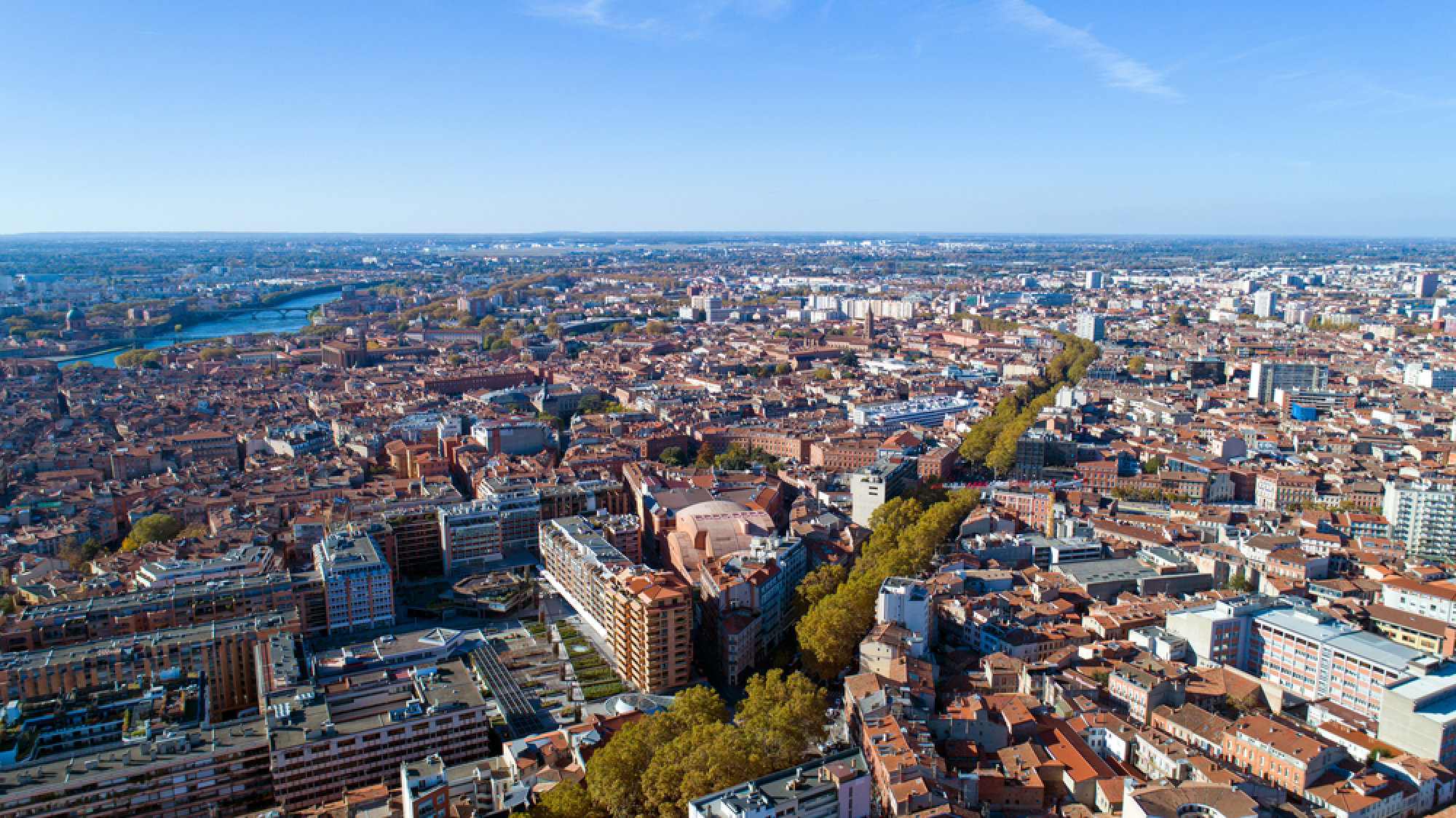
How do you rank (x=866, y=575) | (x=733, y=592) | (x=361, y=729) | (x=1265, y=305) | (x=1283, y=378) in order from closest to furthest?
1. (x=361, y=729)
2. (x=733, y=592)
3. (x=866, y=575)
4. (x=1283, y=378)
5. (x=1265, y=305)

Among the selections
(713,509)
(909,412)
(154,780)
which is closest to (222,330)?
(909,412)

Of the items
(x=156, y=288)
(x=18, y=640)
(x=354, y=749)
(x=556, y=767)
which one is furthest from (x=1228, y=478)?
(x=156, y=288)

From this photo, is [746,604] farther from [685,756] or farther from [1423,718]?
[1423,718]

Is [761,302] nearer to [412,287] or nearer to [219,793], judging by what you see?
[412,287]

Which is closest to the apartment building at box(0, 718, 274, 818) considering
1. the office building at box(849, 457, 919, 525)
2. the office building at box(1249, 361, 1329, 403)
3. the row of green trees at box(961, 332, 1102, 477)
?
the office building at box(849, 457, 919, 525)

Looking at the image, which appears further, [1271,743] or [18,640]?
[18,640]

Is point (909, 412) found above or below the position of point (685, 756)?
above
